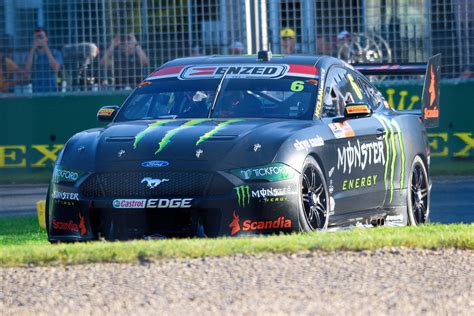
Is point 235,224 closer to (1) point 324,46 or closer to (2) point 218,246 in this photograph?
(2) point 218,246

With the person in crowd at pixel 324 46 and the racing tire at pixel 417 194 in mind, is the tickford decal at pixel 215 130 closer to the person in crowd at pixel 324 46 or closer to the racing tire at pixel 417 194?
the racing tire at pixel 417 194

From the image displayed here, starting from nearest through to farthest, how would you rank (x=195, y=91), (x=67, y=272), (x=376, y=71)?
1. (x=67, y=272)
2. (x=195, y=91)
3. (x=376, y=71)

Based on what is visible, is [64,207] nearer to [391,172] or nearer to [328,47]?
[391,172]

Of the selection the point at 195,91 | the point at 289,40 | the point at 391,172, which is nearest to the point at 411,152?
the point at 391,172

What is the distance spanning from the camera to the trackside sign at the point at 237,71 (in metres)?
10.0

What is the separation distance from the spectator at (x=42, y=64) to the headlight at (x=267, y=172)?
34.0 ft

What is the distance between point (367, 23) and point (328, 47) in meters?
0.66

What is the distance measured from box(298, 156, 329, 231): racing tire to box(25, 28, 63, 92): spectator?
9951mm

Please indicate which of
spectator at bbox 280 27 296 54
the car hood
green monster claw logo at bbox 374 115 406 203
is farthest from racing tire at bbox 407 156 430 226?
spectator at bbox 280 27 296 54

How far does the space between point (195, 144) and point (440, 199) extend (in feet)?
20.5

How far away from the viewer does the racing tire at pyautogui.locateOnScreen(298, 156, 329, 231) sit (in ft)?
28.7

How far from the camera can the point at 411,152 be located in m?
10.9

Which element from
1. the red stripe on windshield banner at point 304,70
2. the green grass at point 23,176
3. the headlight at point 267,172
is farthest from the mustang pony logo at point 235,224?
the green grass at point 23,176

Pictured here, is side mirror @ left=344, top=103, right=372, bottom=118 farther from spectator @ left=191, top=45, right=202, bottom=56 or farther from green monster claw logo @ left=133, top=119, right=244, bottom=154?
spectator @ left=191, top=45, right=202, bottom=56
